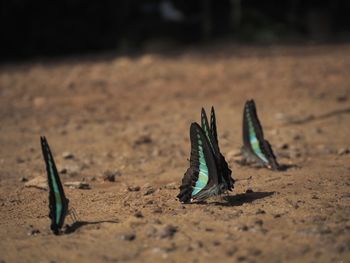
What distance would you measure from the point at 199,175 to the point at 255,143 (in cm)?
118

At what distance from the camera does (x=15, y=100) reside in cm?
966

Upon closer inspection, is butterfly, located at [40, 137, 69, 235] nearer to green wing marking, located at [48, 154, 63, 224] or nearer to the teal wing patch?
green wing marking, located at [48, 154, 63, 224]

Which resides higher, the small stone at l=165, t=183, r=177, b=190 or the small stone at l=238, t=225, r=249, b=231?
the small stone at l=165, t=183, r=177, b=190

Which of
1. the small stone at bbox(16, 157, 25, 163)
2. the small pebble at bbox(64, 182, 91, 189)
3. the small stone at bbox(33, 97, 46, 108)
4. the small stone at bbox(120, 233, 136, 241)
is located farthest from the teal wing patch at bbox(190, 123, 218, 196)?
the small stone at bbox(33, 97, 46, 108)

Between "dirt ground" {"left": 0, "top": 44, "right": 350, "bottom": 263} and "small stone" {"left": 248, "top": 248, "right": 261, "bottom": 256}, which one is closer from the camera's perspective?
"small stone" {"left": 248, "top": 248, "right": 261, "bottom": 256}

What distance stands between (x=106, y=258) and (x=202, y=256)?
1.87 feet

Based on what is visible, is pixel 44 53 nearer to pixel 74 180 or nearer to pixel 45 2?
pixel 45 2

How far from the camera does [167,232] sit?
3891mm

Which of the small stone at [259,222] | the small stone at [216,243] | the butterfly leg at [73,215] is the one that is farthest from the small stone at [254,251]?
the butterfly leg at [73,215]

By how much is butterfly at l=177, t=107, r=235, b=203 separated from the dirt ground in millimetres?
127

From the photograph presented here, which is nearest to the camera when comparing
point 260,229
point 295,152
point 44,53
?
point 260,229

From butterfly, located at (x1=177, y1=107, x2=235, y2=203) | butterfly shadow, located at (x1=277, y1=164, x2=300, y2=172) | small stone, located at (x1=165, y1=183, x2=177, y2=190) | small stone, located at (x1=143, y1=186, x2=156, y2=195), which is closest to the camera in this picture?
butterfly, located at (x1=177, y1=107, x2=235, y2=203)

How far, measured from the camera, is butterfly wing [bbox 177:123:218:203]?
168 inches

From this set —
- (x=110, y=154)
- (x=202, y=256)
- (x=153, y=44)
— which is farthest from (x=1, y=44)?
(x=202, y=256)
